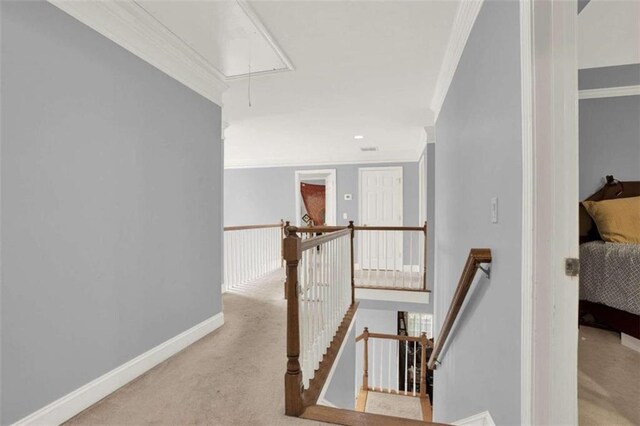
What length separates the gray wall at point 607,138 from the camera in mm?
2297

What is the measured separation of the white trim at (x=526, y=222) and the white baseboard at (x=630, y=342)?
1428 millimetres

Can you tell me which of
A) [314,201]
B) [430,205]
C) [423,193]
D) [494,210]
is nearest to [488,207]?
[494,210]

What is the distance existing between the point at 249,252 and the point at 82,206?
125 inches

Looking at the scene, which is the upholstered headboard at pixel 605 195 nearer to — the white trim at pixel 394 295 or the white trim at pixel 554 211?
the white trim at pixel 554 211

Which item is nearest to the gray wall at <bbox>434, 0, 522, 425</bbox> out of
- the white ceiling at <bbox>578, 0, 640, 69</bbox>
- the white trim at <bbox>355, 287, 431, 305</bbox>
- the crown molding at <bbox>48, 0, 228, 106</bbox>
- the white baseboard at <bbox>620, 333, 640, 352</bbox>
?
the white ceiling at <bbox>578, 0, 640, 69</bbox>

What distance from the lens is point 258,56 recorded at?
2326 mm

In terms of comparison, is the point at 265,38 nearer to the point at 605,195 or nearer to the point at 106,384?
the point at 106,384

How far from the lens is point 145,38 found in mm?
1975

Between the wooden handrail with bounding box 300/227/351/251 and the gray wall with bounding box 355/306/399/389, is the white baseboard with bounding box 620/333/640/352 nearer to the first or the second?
the wooden handrail with bounding box 300/227/351/251

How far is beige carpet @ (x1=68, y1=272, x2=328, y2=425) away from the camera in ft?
5.15

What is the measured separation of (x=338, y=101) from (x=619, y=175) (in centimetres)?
256

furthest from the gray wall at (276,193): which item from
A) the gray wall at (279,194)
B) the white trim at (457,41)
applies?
the white trim at (457,41)

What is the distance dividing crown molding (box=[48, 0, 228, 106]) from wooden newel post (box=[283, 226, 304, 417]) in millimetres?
1645

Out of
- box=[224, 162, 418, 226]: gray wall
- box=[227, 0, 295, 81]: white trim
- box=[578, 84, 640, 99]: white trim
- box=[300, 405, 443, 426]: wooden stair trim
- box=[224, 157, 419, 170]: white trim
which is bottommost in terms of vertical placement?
box=[300, 405, 443, 426]: wooden stair trim
